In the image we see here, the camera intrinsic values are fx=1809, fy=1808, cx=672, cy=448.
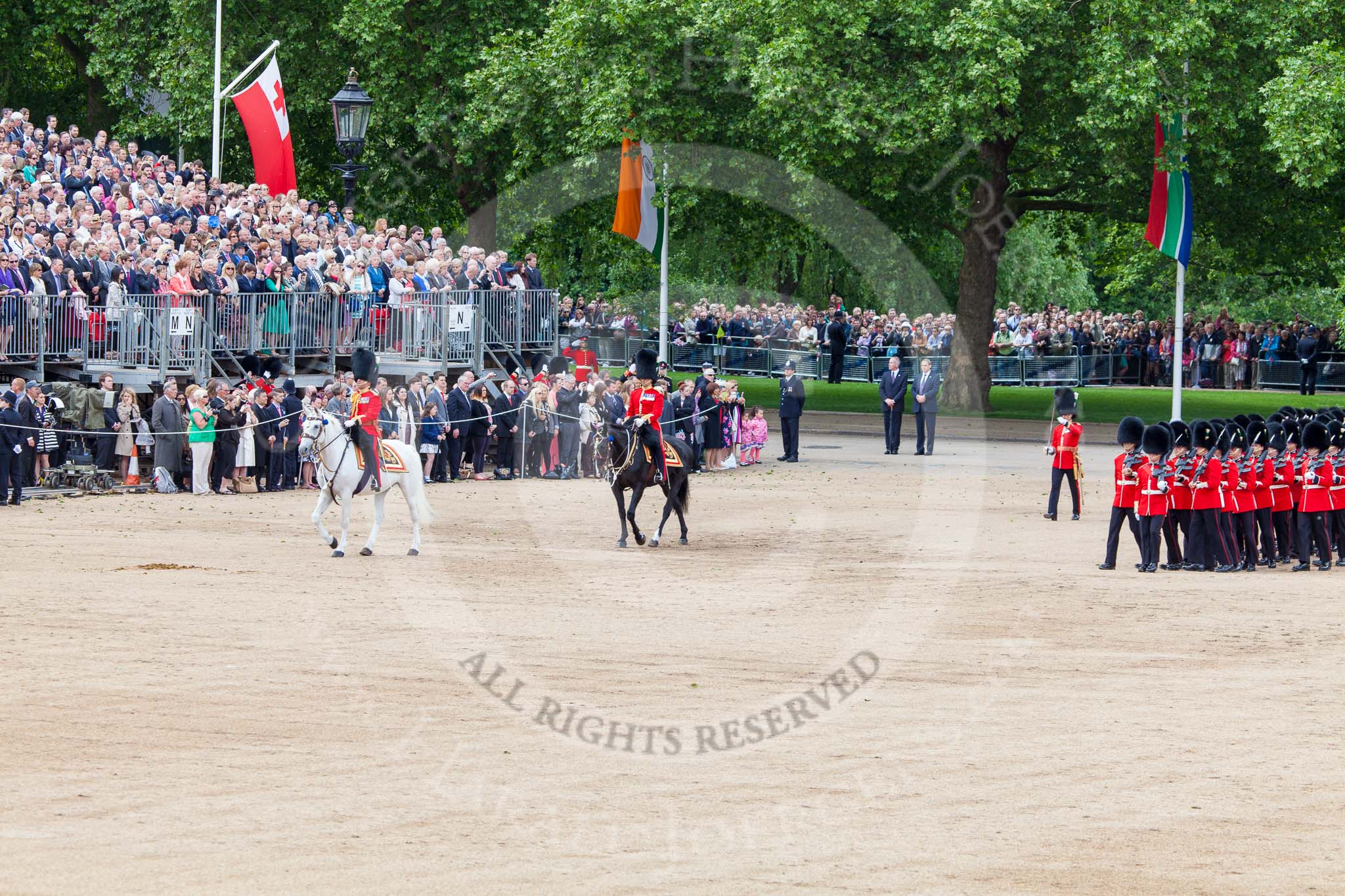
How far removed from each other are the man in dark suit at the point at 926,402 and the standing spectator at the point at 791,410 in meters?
2.20

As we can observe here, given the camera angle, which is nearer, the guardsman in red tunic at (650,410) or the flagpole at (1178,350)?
the guardsman in red tunic at (650,410)

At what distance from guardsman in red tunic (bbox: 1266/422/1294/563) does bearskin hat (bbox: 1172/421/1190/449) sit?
950 mm

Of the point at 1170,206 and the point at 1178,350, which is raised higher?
the point at 1170,206

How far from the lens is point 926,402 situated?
1273 inches

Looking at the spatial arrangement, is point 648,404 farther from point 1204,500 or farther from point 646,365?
point 1204,500

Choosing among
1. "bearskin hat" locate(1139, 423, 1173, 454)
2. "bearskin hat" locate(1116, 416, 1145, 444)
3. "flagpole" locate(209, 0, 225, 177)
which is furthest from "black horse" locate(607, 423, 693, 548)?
"flagpole" locate(209, 0, 225, 177)

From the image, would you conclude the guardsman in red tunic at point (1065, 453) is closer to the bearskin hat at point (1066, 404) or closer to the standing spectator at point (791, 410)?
the bearskin hat at point (1066, 404)

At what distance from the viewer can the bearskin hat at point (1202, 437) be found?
19141mm

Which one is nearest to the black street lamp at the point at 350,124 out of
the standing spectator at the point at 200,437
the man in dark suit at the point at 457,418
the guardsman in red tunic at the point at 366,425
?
the man in dark suit at the point at 457,418

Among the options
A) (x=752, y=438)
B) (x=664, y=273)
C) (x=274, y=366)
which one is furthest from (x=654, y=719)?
(x=664, y=273)

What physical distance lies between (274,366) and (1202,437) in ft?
47.1

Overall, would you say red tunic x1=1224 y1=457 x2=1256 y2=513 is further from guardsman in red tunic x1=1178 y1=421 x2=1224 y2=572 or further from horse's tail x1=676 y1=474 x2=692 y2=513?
horse's tail x1=676 y1=474 x2=692 y2=513

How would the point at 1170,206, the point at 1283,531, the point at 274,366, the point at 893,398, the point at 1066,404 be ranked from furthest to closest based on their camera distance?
the point at 1170,206
the point at 893,398
the point at 274,366
the point at 1066,404
the point at 1283,531

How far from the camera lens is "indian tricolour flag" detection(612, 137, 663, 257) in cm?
3567
